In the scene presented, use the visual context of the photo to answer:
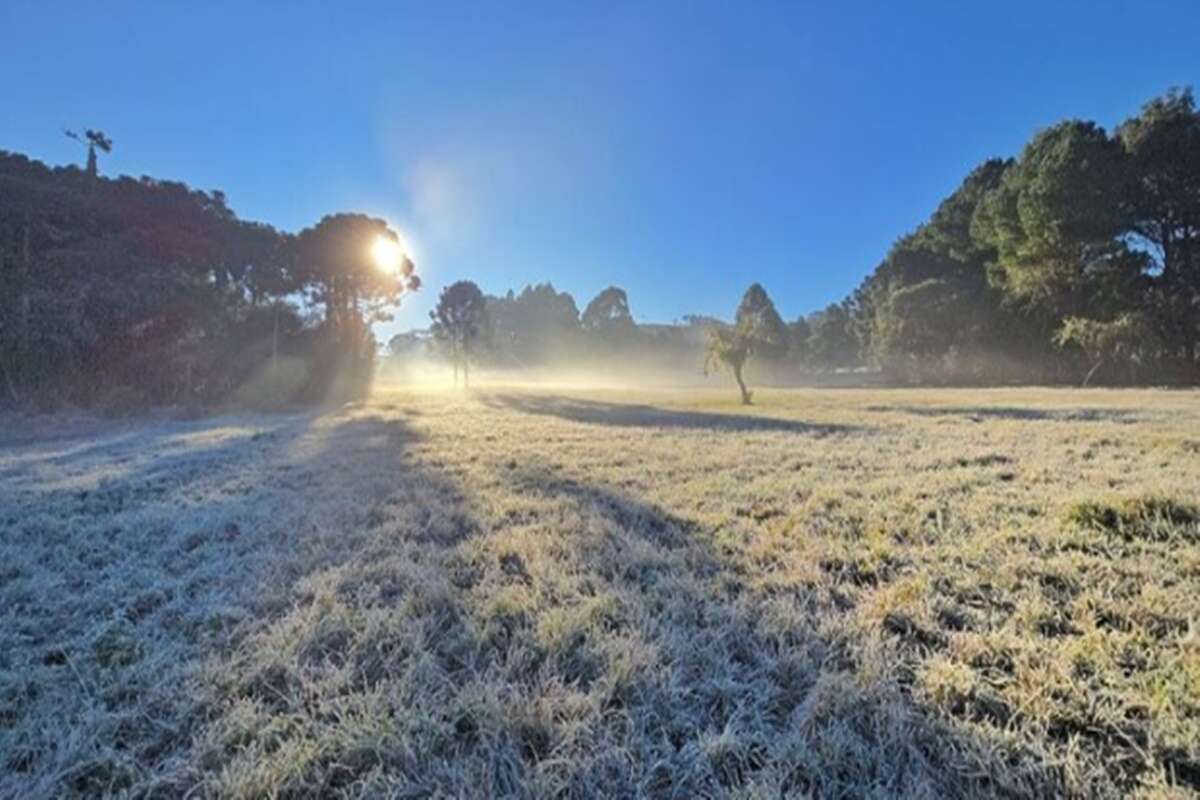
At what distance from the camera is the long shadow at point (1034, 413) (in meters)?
10.6

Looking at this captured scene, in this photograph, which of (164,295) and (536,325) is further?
(536,325)

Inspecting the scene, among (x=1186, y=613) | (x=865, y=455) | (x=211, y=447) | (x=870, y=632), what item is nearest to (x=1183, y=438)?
(x=865, y=455)

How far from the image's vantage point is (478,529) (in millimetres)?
4230

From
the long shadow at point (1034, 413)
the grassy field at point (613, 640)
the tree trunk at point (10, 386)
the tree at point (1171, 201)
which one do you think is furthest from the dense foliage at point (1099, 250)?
the tree trunk at point (10, 386)

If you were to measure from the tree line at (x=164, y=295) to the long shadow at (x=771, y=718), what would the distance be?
2374 centimetres

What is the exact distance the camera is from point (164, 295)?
19.8 m

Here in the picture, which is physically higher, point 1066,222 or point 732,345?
point 1066,222

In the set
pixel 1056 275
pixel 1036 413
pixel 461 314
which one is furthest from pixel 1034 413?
pixel 461 314

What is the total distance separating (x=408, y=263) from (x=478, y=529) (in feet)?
96.8

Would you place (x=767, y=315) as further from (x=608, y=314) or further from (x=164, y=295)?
(x=164, y=295)

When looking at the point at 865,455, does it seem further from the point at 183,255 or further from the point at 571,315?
the point at 571,315

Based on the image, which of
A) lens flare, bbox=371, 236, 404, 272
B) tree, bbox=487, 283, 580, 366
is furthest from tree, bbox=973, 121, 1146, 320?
tree, bbox=487, 283, 580, 366

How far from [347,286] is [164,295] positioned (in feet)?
27.7

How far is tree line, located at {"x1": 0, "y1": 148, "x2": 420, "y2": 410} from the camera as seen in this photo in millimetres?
17125
